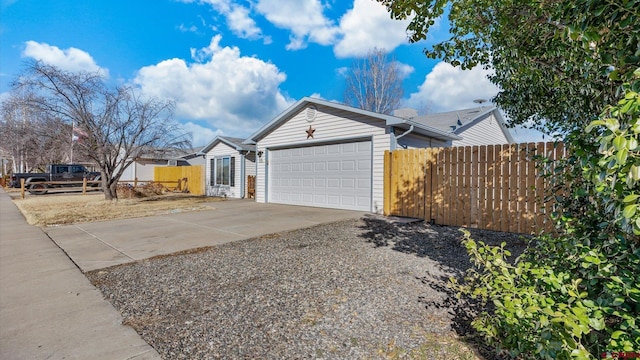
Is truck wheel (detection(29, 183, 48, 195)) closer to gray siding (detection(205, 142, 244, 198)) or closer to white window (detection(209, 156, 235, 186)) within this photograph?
gray siding (detection(205, 142, 244, 198))

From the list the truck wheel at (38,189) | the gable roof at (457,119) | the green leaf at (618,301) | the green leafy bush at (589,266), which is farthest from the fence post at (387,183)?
the truck wheel at (38,189)

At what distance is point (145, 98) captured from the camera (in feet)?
40.4

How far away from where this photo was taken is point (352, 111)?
9766 millimetres

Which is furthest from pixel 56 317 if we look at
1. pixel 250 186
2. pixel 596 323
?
pixel 250 186

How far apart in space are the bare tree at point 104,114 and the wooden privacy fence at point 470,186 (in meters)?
9.55

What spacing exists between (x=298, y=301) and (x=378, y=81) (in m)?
24.5

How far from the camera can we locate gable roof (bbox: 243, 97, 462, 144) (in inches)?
345

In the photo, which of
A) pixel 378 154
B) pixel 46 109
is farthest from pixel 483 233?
pixel 46 109

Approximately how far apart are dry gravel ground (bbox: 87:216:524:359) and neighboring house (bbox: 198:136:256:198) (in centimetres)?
1091

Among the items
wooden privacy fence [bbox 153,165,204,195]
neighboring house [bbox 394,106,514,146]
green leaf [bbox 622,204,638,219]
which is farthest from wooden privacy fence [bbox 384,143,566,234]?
wooden privacy fence [bbox 153,165,204,195]

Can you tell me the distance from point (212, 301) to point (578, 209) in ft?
10.9

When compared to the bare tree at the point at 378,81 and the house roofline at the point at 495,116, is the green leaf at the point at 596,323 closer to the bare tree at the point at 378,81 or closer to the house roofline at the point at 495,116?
the house roofline at the point at 495,116

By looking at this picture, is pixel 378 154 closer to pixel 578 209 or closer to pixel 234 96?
pixel 578 209

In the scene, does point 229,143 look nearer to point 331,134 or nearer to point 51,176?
point 331,134
